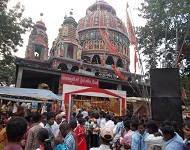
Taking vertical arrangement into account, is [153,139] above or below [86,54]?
below

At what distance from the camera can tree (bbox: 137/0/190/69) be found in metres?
16.9

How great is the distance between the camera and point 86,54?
46125mm

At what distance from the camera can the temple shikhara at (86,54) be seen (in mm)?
27248

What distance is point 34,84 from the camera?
99.5 feet

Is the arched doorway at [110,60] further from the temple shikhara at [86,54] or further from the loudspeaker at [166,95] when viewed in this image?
the loudspeaker at [166,95]

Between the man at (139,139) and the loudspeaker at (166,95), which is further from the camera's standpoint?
the loudspeaker at (166,95)

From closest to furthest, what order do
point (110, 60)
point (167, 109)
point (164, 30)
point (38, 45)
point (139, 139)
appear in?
point (139, 139) → point (167, 109) → point (164, 30) → point (38, 45) → point (110, 60)

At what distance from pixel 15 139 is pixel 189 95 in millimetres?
16277

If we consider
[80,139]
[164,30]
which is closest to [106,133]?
[80,139]

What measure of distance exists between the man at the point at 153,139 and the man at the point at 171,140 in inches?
14.8

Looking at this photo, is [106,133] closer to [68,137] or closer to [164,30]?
[68,137]

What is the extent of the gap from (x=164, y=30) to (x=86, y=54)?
2835 centimetres

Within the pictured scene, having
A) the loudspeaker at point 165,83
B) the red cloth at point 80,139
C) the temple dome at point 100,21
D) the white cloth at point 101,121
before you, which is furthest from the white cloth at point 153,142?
the temple dome at point 100,21

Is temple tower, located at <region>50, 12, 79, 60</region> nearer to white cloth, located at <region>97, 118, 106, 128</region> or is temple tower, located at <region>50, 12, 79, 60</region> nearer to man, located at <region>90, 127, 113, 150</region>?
white cloth, located at <region>97, 118, 106, 128</region>
